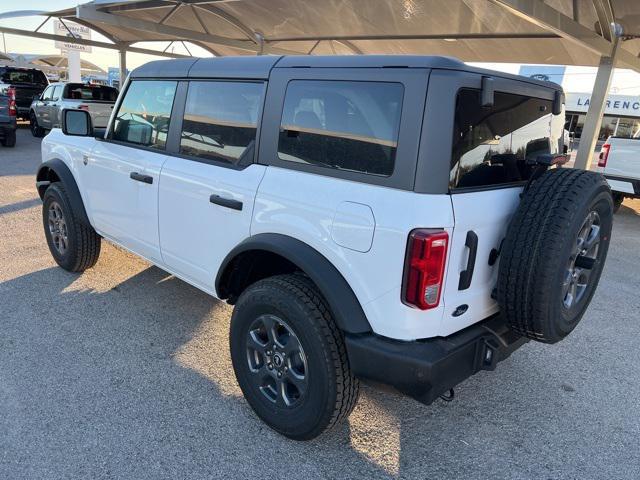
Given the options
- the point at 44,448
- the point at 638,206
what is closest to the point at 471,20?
the point at 638,206

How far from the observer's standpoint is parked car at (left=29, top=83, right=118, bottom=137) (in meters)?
13.3

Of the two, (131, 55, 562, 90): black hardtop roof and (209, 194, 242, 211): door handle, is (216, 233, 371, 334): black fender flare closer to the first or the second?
(209, 194, 242, 211): door handle

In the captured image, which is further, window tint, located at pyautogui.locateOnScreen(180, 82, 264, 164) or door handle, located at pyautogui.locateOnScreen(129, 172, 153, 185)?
door handle, located at pyautogui.locateOnScreen(129, 172, 153, 185)

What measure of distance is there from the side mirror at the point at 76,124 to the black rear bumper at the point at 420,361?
2.99 meters

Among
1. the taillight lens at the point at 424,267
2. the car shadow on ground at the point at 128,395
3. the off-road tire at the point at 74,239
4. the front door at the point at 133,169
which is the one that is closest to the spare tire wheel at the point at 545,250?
the taillight lens at the point at 424,267

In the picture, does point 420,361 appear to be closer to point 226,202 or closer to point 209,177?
point 226,202

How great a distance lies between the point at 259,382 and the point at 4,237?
14.1ft

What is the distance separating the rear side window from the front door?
6.53 ft

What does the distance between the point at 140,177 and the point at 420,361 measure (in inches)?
90.9

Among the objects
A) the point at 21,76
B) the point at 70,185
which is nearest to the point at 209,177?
the point at 70,185

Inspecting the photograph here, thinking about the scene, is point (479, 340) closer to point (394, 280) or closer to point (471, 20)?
point (394, 280)

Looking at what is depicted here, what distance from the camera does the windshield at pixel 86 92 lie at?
13570 mm

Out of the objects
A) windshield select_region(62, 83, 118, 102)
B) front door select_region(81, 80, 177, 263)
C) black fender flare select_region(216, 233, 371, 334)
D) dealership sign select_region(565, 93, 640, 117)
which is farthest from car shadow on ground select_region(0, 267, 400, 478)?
dealership sign select_region(565, 93, 640, 117)

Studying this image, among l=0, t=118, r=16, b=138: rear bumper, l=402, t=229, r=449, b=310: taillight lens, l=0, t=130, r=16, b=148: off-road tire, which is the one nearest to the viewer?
l=402, t=229, r=449, b=310: taillight lens
